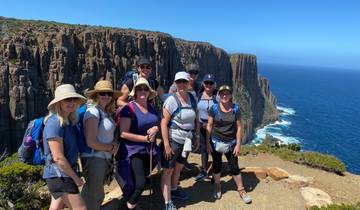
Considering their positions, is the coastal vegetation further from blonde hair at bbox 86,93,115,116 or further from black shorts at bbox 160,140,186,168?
blonde hair at bbox 86,93,115,116

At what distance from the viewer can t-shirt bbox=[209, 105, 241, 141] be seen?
777 cm

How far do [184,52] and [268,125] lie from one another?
111ft

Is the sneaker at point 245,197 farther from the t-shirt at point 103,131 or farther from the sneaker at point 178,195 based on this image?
the t-shirt at point 103,131

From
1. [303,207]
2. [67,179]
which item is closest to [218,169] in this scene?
[303,207]

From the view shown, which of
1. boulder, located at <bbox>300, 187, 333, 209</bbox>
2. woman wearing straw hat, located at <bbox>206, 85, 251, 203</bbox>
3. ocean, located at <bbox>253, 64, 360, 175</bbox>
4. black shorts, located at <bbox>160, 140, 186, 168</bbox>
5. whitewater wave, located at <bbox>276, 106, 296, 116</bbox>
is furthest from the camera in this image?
whitewater wave, located at <bbox>276, 106, 296, 116</bbox>

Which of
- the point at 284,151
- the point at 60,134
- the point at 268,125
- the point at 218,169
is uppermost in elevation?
the point at 60,134

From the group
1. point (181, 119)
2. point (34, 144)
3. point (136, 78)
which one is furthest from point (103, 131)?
point (136, 78)

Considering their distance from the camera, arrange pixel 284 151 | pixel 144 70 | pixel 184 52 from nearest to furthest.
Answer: pixel 144 70 → pixel 284 151 → pixel 184 52

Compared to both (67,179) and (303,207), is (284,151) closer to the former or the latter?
(303,207)

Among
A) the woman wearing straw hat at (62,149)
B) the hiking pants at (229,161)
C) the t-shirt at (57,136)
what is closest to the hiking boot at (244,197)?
the hiking pants at (229,161)

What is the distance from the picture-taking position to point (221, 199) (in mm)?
8266

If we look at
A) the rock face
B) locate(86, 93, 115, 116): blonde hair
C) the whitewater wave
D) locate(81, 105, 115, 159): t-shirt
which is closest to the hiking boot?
locate(81, 105, 115, 159): t-shirt

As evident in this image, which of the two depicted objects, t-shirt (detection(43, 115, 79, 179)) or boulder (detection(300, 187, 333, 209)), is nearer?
t-shirt (detection(43, 115, 79, 179))

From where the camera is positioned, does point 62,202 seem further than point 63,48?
No
